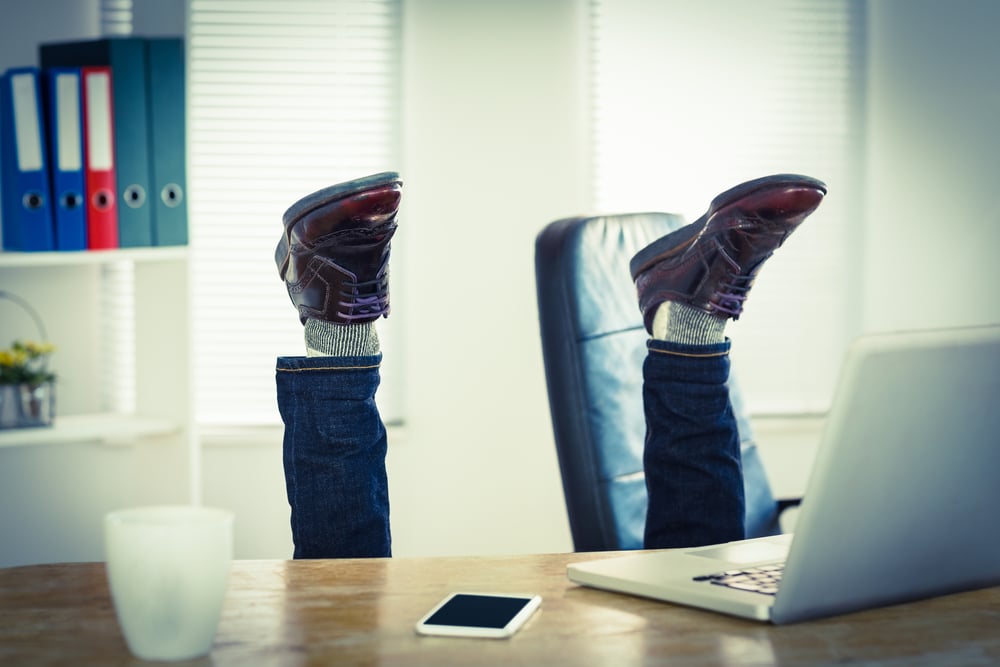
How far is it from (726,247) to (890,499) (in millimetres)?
589

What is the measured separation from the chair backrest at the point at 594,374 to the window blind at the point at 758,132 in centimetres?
118

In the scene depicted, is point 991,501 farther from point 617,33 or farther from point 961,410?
point 617,33

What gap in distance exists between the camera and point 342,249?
4.02ft

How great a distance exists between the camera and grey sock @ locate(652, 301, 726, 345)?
1387 mm

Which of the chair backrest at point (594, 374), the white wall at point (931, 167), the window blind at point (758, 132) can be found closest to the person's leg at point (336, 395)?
the chair backrest at point (594, 374)

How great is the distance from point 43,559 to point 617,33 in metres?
2.01

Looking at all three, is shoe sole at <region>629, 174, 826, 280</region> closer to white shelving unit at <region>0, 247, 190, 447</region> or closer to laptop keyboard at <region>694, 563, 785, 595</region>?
laptop keyboard at <region>694, 563, 785, 595</region>

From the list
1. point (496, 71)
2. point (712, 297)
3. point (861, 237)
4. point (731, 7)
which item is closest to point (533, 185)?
point (496, 71)

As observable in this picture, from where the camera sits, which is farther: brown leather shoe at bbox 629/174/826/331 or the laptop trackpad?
brown leather shoe at bbox 629/174/826/331

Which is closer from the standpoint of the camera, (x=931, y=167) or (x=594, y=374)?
(x=594, y=374)

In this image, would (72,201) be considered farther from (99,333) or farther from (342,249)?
(342,249)

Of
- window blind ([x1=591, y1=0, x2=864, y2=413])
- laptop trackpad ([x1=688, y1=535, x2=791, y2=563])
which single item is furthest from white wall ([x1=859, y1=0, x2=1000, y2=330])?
laptop trackpad ([x1=688, y1=535, x2=791, y2=563])

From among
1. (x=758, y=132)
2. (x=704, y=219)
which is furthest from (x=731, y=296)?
(x=758, y=132)

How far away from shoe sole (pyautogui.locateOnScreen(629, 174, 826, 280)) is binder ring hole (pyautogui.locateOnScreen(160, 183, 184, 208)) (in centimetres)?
125
